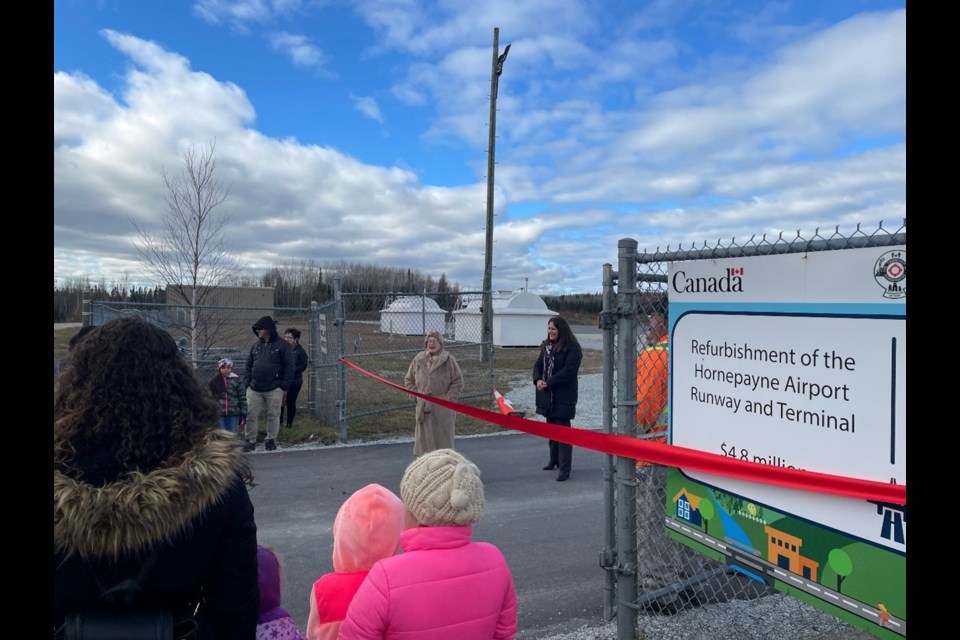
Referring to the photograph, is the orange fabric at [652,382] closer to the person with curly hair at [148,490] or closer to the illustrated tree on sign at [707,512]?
the illustrated tree on sign at [707,512]

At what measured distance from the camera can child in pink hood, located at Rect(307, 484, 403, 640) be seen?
2.26 metres

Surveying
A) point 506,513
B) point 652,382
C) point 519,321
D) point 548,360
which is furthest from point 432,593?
point 519,321

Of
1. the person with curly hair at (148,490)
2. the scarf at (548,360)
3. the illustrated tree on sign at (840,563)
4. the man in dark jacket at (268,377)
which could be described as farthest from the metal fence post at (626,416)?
the man in dark jacket at (268,377)

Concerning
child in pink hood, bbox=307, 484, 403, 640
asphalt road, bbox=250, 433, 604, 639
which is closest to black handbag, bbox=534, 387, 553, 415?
asphalt road, bbox=250, 433, 604, 639

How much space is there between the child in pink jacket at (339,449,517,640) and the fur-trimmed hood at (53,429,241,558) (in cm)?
61

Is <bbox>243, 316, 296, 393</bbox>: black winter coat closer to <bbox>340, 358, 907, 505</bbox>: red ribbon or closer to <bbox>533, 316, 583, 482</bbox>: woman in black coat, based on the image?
<bbox>533, 316, 583, 482</bbox>: woman in black coat

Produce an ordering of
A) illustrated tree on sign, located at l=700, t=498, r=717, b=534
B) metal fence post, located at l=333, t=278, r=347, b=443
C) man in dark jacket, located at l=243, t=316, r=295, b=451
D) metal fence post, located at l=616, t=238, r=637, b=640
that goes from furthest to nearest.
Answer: metal fence post, located at l=333, t=278, r=347, b=443, man in dark jacket, located at l=243, t=316, r=295, b=451, metal fence post, located at l=616, t=238, r=637, b=640, illustrated tree on sign, located at l=700, t=498, r=717, b=534

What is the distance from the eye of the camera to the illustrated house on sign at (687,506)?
302 cm

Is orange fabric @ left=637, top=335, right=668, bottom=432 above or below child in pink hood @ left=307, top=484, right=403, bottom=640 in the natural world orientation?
above

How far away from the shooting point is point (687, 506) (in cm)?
307

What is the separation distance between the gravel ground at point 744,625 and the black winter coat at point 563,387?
3.71 metres

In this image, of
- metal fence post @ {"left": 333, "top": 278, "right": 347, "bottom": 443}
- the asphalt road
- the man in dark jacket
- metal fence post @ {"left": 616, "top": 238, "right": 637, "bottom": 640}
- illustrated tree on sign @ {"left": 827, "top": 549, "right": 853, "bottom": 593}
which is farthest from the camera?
metal fence post @ {"left": 333, "top": 278, "right": 347, "bottom": 443}

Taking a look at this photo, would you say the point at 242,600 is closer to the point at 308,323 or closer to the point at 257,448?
the point at 257,448
